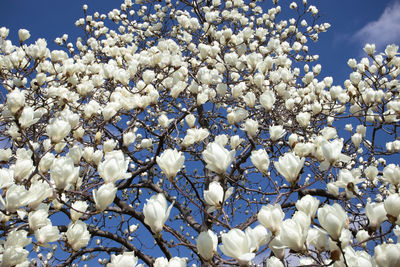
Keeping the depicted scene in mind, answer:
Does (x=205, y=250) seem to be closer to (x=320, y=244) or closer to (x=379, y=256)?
(x=320, y=244)

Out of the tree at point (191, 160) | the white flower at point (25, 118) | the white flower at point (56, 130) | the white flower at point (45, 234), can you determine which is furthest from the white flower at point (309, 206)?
the white flower at point (25, 118)

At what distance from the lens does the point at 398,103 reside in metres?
2.28

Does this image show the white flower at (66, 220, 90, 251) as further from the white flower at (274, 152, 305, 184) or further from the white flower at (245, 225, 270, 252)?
the white flower at (274, 152, 305, 184)

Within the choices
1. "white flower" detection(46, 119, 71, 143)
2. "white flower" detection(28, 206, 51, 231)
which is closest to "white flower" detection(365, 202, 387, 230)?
"white flower" detection(28, 206, 51, 231)

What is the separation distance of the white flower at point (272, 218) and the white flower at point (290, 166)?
221 millimetres

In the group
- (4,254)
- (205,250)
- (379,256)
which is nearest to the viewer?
(379,256)

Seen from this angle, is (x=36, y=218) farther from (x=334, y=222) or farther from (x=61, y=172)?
(x=334, y=222)

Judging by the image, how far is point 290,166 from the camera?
1351 mm

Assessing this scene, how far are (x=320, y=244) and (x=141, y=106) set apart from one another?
1.52 metres

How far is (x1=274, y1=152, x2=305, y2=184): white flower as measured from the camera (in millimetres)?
1341

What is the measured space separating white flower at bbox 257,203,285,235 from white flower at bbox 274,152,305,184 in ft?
0.73

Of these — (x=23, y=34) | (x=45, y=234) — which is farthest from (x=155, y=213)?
(x=23, y=34)

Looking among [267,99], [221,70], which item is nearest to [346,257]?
[267,99]

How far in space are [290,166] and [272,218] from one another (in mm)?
265
